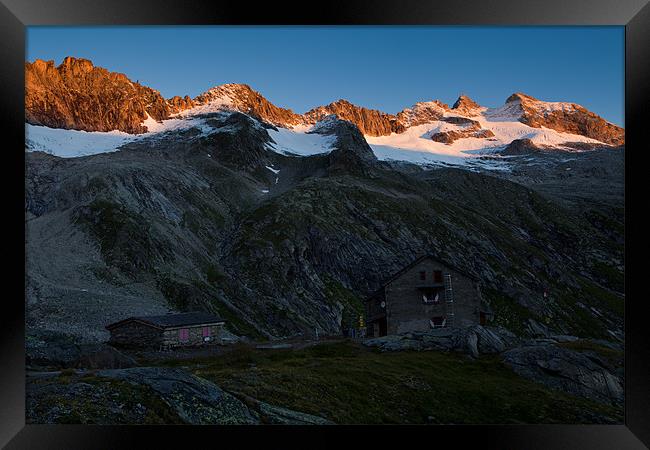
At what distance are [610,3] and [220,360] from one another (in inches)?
1591

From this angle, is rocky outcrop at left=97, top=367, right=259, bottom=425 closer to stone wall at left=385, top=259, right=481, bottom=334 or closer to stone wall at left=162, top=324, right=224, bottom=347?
stone wall at left=162, top=324, right=224, bottom=347

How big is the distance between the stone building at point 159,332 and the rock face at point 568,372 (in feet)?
99.2

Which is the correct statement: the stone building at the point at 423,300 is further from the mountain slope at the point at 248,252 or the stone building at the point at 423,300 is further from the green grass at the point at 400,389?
the mountain slope at the point at 248,252

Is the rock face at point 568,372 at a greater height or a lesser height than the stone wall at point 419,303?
lesser

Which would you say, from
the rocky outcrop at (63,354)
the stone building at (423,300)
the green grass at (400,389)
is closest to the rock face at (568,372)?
the green grass at (400,389)

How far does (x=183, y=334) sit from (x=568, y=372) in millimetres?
35232

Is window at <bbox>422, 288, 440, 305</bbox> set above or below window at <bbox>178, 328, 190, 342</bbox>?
above

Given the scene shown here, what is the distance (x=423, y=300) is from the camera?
67688 millimetres

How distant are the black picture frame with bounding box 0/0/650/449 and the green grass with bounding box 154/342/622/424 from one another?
38.9ft

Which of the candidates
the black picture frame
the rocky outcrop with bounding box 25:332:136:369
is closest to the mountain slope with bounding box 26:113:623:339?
the rocky outcrop with bounding box 25:332:136:369

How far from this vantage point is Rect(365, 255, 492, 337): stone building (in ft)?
221

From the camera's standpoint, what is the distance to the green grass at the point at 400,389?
3391 centimetres

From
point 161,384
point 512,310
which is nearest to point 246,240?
point 512,310

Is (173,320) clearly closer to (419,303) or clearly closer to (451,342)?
(419,303)
